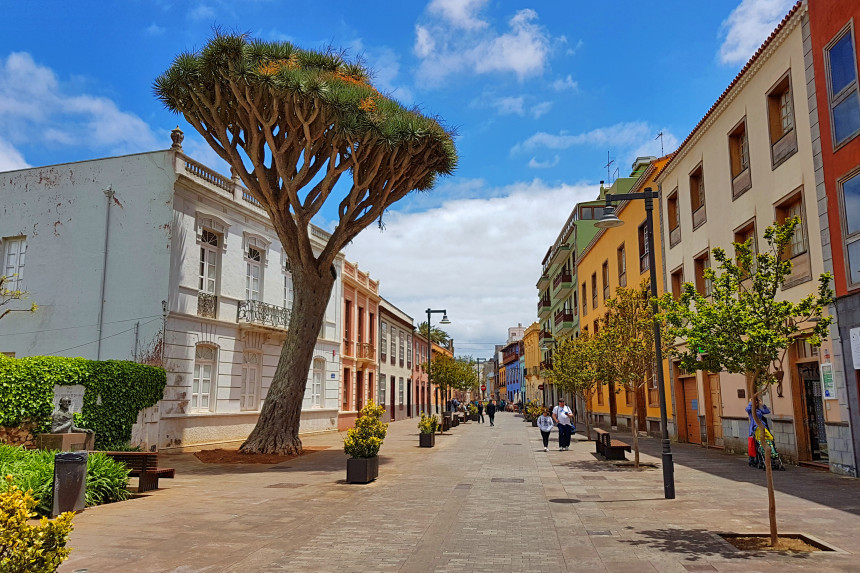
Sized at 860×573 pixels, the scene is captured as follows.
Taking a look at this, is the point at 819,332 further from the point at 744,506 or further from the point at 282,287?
the point at 282,287

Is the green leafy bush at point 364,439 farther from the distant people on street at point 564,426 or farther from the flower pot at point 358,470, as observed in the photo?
the distant people on street at point 564,426

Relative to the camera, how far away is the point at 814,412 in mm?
14180

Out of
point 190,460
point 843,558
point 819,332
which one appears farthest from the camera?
point 190,460

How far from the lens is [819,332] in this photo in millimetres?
7418

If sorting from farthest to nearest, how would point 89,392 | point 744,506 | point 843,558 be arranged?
point 89,392
point 744,506
point 843,558

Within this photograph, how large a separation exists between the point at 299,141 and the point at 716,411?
14.7 metres

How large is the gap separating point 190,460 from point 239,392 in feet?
17.2

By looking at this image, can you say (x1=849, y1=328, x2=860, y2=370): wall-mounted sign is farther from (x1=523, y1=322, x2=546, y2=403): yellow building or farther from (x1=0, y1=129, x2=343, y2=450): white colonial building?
(x1=523, y1=322, x2=546, y2=403): yellow building

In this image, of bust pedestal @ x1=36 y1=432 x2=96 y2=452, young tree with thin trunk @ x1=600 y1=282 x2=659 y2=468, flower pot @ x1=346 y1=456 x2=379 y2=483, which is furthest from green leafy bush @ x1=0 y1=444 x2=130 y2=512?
young tree with thin trunk @ x1=600 y1=282 x2=659 y2=468

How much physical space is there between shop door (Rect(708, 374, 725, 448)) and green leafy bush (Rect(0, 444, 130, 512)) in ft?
52.6

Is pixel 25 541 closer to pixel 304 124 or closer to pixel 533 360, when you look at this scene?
pixel 304 124

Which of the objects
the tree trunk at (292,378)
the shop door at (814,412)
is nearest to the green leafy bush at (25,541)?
the tree trunk at (292,378)

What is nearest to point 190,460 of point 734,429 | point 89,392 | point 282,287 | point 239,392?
point 89,392

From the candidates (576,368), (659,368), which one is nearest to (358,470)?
(659,368)
